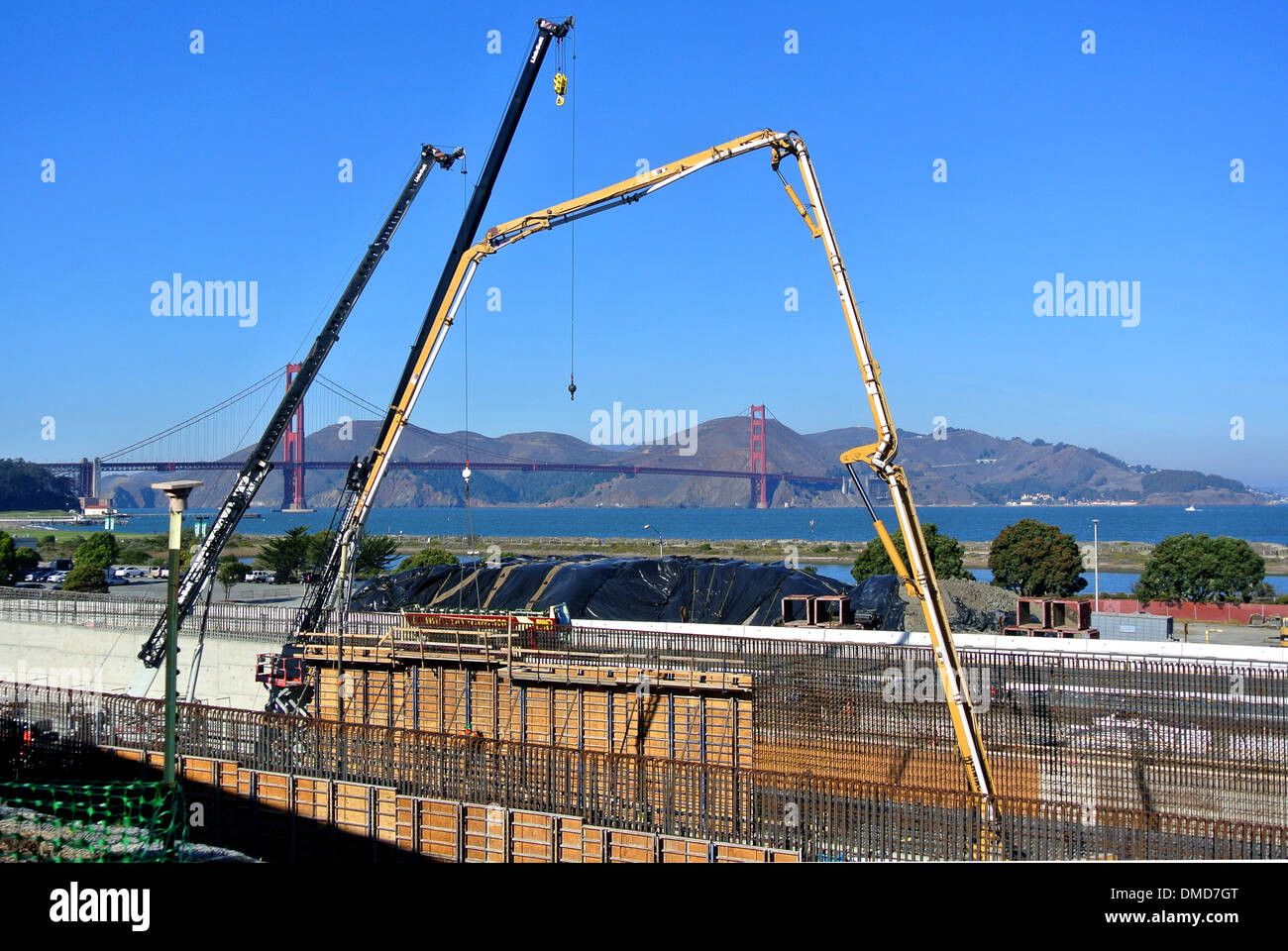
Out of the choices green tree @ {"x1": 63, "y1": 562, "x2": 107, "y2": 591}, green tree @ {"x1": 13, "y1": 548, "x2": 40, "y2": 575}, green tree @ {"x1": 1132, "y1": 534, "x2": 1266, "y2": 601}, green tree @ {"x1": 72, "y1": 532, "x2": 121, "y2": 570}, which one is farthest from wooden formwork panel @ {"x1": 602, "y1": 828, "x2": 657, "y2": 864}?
green tree @ {"x1": 13, "y1": 548, "x2": 40, "y2": 575}

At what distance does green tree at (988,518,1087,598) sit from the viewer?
5438 cm

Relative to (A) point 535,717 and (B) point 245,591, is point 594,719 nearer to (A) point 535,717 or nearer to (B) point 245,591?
(A) point 535,717

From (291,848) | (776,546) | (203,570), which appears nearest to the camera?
(291,848)

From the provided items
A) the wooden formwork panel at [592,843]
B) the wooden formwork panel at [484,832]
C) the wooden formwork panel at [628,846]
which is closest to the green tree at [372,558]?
the wooden formwork panel at [484,832]

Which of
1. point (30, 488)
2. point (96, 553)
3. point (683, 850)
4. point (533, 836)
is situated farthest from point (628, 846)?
point (30, 488)

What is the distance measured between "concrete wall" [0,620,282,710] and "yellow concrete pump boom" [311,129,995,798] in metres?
4.41

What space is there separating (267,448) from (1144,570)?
46598mm

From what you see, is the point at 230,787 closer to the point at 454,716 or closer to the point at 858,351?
the point at 454,716

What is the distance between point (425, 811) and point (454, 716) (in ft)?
20.6

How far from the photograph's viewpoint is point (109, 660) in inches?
1172

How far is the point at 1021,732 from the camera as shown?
19.9 m
